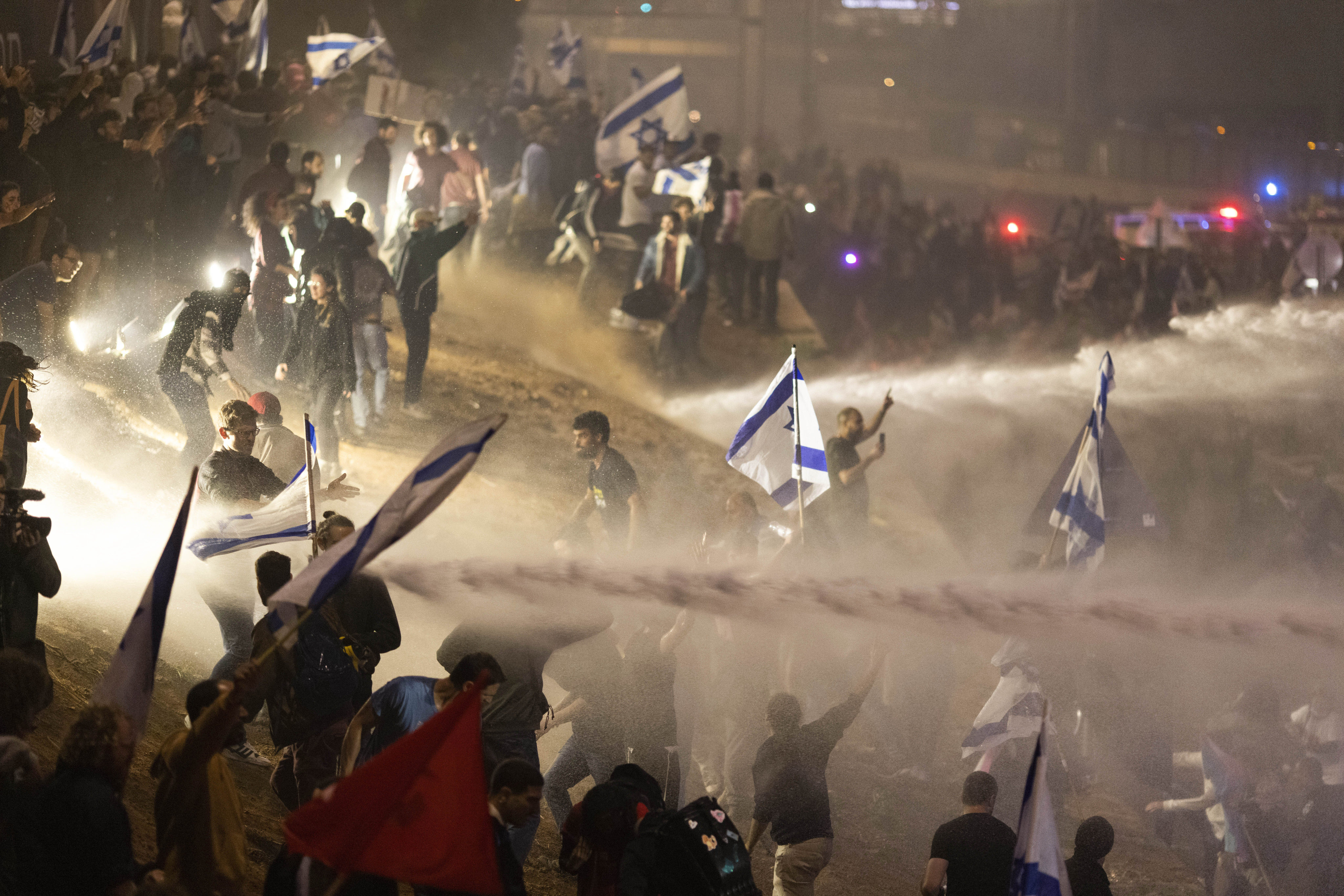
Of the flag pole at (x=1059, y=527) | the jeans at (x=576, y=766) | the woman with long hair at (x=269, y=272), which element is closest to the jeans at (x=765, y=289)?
the woman with long hair at (x=269, y=272)

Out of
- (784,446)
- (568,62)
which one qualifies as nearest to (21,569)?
(784,446)

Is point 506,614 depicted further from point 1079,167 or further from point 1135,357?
point 1079,167

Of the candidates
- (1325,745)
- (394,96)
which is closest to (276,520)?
(1325,745)

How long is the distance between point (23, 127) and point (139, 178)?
3.70 feet

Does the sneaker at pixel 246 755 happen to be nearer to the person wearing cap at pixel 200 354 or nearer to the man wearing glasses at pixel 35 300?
the person wearing cap at pixel 200 354

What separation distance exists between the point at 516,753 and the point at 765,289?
13.5 meters

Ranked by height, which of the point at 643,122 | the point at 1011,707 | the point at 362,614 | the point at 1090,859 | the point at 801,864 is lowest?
the point at 1011,707

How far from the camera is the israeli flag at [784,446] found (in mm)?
10180

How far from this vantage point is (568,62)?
74.9 feet

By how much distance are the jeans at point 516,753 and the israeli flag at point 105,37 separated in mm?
9195

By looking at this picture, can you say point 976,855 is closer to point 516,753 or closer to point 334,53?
point 516,753

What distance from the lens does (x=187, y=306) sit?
10953 mm

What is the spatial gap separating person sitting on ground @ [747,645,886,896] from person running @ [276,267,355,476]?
21.5 ft

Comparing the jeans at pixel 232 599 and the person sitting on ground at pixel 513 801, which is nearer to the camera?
the person sitting on ground at pixel 513 801
